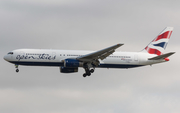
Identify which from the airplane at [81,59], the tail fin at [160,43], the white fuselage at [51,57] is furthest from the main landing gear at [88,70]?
the tail fin at [160,43]

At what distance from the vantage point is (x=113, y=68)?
74500 millimetres

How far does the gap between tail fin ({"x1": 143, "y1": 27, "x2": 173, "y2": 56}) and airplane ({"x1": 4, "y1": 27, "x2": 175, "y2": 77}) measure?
2.65 m

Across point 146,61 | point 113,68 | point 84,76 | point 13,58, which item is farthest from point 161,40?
point 13,58

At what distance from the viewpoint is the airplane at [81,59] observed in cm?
7000

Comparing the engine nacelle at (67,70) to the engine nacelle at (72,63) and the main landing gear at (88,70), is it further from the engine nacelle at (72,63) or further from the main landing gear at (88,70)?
the engine nacelle at (72,63)

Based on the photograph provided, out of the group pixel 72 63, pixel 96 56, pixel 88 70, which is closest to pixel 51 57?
pixel 72 63

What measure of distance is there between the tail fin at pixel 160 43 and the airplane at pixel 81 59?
8.70 ft

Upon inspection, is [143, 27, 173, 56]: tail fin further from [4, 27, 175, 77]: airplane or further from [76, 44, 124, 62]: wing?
[76, 44, 124, 62]: wing

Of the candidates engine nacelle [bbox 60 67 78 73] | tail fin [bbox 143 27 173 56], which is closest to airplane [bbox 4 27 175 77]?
engine nacelle [bbox 60 67 78 73]

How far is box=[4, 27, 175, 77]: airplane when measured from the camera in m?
70.0

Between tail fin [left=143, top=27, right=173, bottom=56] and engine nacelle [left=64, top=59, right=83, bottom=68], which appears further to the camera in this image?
tail fin [left=143, top=27, right=173, bottom=56]

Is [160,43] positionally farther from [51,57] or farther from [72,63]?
[51,57]

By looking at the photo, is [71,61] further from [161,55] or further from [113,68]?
[161,55]

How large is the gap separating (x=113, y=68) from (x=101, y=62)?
297cm
